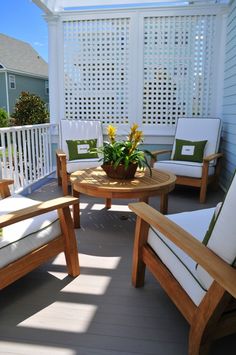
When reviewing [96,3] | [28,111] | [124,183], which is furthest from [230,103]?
[28,111]

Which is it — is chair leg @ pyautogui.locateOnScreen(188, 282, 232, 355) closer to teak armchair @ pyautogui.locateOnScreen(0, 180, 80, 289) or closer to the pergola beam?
teak armchair @ pyautogui.locateOnScreen(0, 180, 80, 289)

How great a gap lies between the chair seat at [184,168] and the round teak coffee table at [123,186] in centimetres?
84

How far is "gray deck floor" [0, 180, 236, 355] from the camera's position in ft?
5.08

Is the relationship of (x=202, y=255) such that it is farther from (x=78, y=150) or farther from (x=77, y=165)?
(x=78, y=150)

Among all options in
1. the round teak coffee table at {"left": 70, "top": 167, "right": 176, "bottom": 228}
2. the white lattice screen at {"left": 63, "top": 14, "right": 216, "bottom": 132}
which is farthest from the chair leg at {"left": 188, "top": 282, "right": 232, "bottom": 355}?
the white lattice screen at {"left": 63, "top": 14, "right": 216, "bottom": 132}

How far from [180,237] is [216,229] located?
8.2 inches

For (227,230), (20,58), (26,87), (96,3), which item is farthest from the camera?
(20,58)

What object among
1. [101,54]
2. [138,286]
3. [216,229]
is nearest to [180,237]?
[216,229]

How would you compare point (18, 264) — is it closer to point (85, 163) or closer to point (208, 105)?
point (85, 163)

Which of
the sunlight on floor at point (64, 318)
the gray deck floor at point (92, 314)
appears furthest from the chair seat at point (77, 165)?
the sunlight on floor at point (64, 318)

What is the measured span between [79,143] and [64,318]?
3.09 metres

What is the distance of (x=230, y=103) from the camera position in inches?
173

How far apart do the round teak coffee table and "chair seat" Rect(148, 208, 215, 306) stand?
633 mm

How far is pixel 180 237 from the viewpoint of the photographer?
1.44 m
